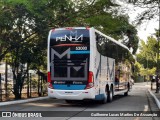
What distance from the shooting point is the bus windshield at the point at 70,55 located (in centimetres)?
1816

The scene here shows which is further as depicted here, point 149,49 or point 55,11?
point 149,49

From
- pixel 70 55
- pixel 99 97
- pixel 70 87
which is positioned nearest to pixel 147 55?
pixel 99 97

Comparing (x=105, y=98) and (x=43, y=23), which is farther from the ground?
(x=43, y=23)

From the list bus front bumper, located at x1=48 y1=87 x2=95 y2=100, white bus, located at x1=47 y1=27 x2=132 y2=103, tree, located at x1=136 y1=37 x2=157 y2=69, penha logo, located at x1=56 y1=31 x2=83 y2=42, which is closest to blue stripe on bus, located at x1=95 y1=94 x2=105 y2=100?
white bus, located at x1=47 y1=27 x2=132 y2=103

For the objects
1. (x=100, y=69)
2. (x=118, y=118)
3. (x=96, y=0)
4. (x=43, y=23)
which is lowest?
(x=118, y=118)

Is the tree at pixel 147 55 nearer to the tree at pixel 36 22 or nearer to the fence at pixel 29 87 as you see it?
the fence at pixel 29 87

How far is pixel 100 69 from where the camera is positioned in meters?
19.7

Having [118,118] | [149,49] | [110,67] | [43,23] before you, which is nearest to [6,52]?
[43,23]

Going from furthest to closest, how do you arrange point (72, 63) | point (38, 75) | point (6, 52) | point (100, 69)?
1. point (38, 75)
2. point (6, 52)
3. point (100, 69)
4. point (72, 63)

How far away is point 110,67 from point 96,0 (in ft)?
18.0

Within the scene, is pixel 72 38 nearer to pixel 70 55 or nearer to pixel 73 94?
pixel 70 55

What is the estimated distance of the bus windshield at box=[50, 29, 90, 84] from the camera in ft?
59.6

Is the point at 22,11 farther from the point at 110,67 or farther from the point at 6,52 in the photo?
the point at 110,67

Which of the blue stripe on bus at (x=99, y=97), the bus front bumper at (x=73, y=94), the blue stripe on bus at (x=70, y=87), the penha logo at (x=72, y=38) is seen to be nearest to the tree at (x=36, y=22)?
the penha logo at (x=72, y=38)
